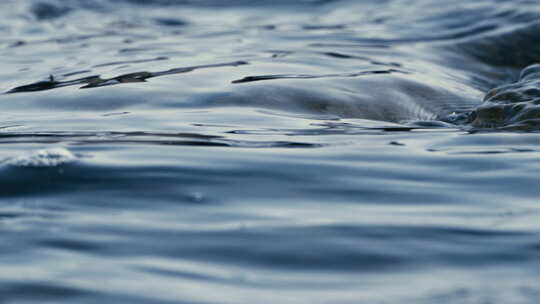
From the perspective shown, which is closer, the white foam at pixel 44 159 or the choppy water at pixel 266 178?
the choppy water at pixel 266 178

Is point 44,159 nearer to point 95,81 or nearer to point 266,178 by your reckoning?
point 266,178

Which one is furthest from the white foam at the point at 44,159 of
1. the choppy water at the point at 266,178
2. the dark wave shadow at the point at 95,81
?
the dark wave shadow at the point at 95,81

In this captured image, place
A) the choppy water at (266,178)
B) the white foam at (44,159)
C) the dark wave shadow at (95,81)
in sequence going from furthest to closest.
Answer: the dark wave shadow at (95,81) → the white foam at (44,159) → the choppy water at (266,178)

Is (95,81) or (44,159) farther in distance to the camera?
(95,81)

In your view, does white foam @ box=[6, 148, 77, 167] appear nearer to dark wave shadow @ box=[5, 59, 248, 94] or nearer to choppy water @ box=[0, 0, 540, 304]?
choppy water @ box=[0, 0, 540, 304]

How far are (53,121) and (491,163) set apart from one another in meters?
1.68

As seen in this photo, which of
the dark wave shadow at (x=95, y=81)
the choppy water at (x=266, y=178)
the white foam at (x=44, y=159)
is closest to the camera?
the choppy water at (x=266, y=178)

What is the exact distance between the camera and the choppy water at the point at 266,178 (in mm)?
2258

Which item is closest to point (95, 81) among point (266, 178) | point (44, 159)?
point (44, 159)

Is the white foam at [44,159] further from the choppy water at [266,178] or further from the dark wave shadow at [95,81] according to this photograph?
the dark wave shadow at [95,81]

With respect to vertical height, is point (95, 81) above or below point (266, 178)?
above

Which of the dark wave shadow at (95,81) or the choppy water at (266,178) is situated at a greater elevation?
the dark wave shadow at (95,81)

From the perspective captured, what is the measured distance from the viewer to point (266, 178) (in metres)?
3.09

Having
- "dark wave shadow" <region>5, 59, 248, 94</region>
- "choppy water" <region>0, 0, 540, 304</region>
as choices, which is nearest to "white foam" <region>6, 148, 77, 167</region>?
"choppy water" <region>0, 0, 540, 304</region>
